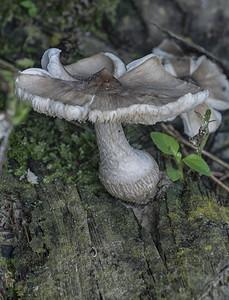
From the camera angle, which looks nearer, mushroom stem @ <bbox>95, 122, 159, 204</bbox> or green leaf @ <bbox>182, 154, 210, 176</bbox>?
green leaf @ <bbox>182, 154, 210, 176</bbox>

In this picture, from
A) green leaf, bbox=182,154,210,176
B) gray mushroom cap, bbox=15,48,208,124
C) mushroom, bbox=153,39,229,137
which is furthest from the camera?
mushroom, bbox=153,39,229,137

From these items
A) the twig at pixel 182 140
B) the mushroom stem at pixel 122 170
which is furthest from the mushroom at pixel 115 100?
the twig at pixel 182 140

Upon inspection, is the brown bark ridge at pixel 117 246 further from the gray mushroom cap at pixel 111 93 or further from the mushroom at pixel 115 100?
the gray mushroom cap at pixel 111 93

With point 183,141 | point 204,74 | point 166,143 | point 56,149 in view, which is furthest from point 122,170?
point 204,74

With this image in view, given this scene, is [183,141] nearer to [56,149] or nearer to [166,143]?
[166,143]

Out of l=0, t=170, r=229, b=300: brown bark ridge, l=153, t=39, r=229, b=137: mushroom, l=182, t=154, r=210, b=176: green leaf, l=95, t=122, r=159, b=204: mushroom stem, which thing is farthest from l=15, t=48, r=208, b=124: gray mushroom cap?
l=153, t=39, r=229, b=137: mushroom

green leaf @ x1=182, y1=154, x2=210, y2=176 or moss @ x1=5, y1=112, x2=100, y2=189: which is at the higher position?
green leaf @ x1=182, y1=154, x2=210, y2=176

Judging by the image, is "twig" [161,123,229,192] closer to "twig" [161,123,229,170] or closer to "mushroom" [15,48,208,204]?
"twig" [161,123,229,170]

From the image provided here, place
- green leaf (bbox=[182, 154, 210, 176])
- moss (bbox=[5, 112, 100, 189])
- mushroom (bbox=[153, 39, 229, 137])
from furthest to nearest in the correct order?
mushroom (bbox=[153, 39, 229, 137]), moss (bbox=[5, 112, 100, 189]), green leaf (bbox=[182, 154, 210, 176])
